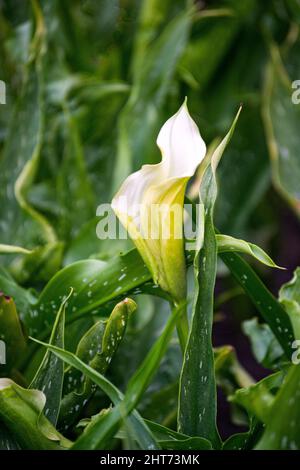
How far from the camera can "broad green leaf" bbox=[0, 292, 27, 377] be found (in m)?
0.52

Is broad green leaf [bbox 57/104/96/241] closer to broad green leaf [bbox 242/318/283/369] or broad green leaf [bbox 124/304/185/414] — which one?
broad green leaf [bbox 242/318/283/369]

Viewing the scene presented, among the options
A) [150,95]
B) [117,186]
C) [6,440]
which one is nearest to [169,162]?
[6,440]

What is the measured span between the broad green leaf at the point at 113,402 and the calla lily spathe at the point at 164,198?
3.3 inches

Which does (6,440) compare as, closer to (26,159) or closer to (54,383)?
(54,383)

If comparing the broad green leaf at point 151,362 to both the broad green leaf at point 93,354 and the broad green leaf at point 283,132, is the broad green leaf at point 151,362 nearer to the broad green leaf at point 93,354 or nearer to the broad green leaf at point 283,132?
the broad green leaf at point 93,354

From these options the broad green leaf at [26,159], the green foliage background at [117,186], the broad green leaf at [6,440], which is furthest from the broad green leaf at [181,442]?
the broad green leaf at [26,159]

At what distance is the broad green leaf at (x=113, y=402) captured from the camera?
41 cm

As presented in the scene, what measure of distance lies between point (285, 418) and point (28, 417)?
172mm

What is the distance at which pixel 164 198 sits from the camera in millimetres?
453

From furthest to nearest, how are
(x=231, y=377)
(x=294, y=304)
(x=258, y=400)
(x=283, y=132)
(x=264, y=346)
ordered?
(x=283, y=132) < (x=231, y=377) < (x=264, y=346) < (x=294, y=304) < (x=258, y=400)

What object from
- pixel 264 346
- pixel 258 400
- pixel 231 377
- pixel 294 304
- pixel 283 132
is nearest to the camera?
pixel 258 400

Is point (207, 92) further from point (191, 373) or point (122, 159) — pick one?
point (191, 373)

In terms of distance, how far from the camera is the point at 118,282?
1.76ft

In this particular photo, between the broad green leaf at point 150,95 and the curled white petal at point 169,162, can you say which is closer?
the curled white petal at point 169,162
